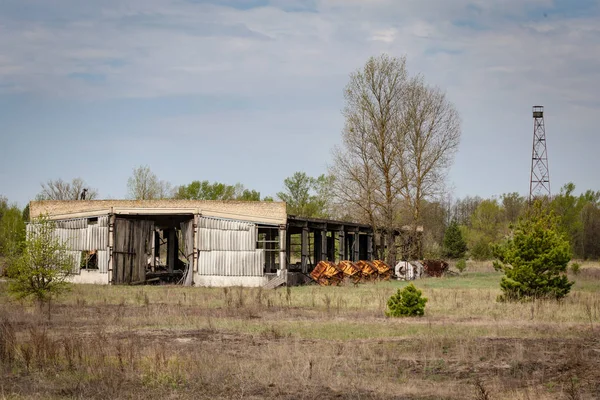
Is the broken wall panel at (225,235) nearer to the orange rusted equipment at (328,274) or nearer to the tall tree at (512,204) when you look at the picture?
the orange rusted equipment at (328,274)

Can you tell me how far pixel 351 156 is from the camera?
5188 cm

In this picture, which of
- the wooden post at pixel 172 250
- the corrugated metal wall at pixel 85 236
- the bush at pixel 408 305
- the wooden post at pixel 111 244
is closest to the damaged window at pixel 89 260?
the corrugated metal wall at pixel 85 236

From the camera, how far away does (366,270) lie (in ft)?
134

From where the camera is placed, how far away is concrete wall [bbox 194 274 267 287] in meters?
37.4

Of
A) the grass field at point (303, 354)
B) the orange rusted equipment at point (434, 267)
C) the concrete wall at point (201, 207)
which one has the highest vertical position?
the concrete wall at point (201, 207)

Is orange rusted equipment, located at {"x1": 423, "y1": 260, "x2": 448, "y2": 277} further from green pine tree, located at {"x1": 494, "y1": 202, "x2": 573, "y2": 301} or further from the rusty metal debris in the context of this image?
green pine tree, located at {"x1": 494, "y1": 202, "x2": 573, "y2": 301}

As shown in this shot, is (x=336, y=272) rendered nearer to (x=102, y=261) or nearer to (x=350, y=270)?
(x=350, y=270)

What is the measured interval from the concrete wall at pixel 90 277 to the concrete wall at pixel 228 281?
16.4ft

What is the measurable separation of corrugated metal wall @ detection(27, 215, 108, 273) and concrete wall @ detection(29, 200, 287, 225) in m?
0.50

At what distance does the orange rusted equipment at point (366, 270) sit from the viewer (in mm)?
40347

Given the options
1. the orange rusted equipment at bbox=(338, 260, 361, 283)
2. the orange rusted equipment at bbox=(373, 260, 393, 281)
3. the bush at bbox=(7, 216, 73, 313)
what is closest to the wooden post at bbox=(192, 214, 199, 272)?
the orange rusted equipment at bbox=(338, 260, 361, 283)

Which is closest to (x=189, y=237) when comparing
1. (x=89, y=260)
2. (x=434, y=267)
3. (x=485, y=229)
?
(x=89, y=260)

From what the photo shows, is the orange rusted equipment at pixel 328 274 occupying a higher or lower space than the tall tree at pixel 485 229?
lower

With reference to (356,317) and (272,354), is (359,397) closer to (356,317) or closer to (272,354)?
(272,354)
